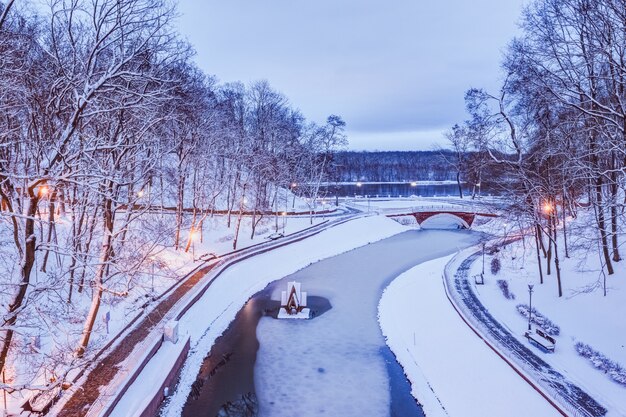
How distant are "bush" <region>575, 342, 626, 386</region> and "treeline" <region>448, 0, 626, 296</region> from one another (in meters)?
2.87

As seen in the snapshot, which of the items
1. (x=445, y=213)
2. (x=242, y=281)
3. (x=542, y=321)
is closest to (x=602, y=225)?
(x=542, y=321)

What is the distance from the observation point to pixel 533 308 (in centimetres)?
2105

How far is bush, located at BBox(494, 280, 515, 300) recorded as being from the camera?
23656 millimetres

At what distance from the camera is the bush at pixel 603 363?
45.3 ft

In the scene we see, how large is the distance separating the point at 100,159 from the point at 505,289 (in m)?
22.5

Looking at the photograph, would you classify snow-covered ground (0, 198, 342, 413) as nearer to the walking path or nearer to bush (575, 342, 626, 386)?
the walking path

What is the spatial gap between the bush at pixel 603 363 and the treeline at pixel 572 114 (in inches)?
113

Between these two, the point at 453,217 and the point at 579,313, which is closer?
the point at 579,313

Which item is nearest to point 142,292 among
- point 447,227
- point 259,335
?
point 259,335

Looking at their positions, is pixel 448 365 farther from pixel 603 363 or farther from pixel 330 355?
pixel 603 363

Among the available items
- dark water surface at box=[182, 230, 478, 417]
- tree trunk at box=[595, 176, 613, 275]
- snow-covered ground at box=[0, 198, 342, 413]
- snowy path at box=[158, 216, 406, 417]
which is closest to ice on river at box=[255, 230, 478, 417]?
dark water surface at box=[182, 230, 478, 417]

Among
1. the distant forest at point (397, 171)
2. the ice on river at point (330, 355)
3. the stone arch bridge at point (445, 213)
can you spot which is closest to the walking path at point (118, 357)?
the ice on river at point (330, 355)

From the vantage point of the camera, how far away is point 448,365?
56.8 feet

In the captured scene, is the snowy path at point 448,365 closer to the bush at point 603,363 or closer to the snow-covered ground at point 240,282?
the bush at point 603,363
